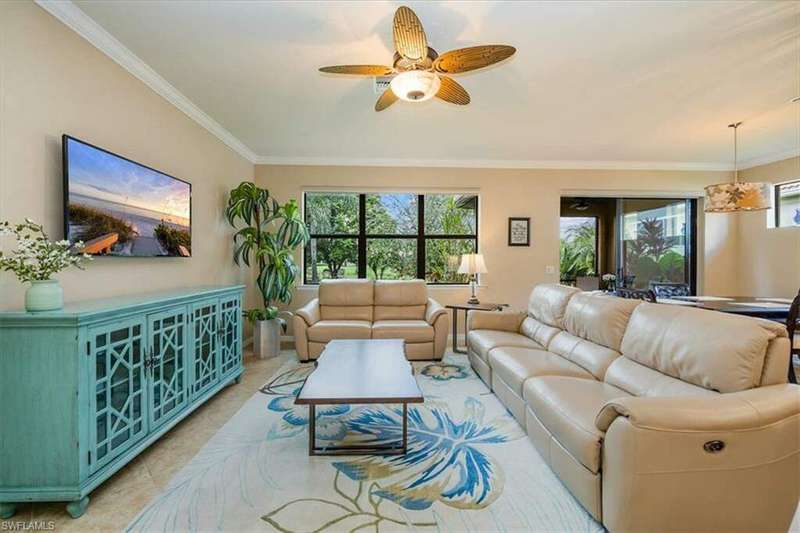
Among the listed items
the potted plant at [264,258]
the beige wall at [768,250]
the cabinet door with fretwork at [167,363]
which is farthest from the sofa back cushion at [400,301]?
the beige wall at [768,250]

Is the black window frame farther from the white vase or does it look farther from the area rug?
the white vase

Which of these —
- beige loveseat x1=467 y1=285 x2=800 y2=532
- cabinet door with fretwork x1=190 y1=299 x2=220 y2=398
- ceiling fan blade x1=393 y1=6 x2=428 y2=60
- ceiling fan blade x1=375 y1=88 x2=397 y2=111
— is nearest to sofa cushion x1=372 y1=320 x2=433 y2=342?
cabinet door with fretwork x1=190 y1=299 x2=220 y2=398

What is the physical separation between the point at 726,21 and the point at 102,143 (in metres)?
4.22

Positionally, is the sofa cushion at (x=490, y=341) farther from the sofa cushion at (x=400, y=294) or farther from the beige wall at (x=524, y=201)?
the beige wall at (x=524, y=201)

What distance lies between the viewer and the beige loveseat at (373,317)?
4.12 metres

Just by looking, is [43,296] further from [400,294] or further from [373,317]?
[400,294]

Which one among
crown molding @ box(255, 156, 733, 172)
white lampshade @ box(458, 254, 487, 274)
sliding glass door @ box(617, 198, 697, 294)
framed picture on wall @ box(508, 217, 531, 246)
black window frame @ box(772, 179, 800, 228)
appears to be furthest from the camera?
sliding glass door @ box(617, 198, 697, 294)

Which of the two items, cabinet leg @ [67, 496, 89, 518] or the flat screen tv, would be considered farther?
the flat screen tv

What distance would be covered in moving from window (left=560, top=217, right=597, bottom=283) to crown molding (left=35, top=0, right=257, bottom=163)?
→ 6.45 m

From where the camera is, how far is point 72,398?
169 centimetres

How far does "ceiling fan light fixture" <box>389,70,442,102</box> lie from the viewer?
2.15 m

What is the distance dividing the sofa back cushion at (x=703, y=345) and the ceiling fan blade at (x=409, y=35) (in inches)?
85.1

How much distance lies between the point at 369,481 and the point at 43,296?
193 cm

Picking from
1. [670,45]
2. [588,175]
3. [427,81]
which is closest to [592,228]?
[588,175]
